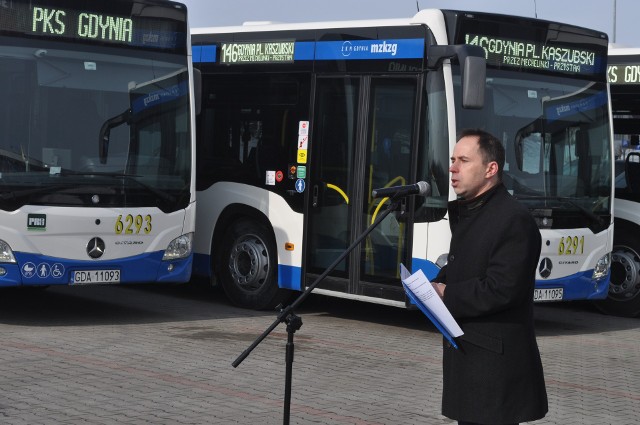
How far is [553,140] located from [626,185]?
2.48m

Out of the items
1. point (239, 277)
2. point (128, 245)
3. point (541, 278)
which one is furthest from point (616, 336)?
point (128, 245)

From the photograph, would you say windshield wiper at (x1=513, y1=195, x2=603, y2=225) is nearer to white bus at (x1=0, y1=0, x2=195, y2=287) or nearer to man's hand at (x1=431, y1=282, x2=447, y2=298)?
white bus at (x1=0, y1=0, x2=195, y2=287)

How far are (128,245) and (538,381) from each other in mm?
7601

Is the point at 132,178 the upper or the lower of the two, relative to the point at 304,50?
lower

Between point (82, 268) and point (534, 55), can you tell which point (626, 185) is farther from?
point (82, 268)

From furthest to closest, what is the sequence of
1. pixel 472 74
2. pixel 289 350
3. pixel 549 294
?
pixel 549 294 → pixel 472 74 → pixel 289 350

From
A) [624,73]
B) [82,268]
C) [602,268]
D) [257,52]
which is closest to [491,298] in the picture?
[82,268]

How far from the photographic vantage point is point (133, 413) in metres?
8.12

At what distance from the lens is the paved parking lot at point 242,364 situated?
330 inches

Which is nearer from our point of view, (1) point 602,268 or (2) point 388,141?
(2) point 388,141

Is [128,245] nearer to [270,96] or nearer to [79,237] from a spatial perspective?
[79,237]

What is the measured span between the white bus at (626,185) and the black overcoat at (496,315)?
9693mm

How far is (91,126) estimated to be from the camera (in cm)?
1201

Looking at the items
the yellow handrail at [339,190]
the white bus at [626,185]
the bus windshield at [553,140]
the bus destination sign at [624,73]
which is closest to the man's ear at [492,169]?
the bus windshield at [553,140]
